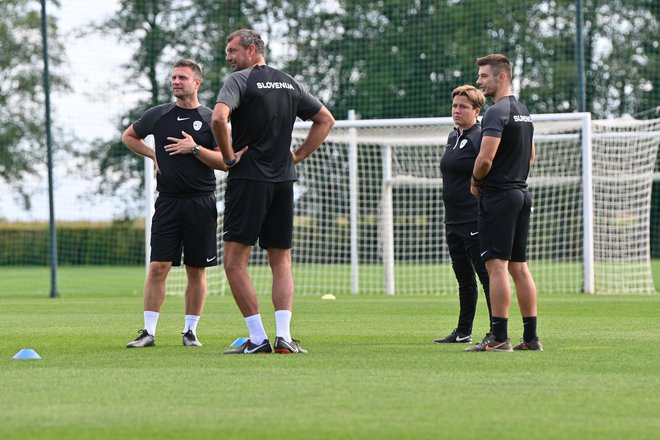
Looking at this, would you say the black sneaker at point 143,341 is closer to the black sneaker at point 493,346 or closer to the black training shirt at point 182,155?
the black training shirt at point 182,155

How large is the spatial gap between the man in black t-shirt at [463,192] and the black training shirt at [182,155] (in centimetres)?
181

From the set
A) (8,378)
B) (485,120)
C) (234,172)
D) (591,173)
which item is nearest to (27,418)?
(8,378)

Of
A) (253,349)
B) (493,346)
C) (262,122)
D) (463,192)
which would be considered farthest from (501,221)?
(253,349)

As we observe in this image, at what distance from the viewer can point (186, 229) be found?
896 centimetres

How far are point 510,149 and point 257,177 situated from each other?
5.48ft

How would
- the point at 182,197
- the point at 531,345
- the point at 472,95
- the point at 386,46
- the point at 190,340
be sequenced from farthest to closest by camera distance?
the point at 386,46 < the point at 472,95 < the point at 182,197 < the point at 190,340 < the point at 531,345

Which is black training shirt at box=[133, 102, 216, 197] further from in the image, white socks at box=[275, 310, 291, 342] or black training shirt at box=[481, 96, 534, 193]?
black training shirt at box=[481, 96, 534, 193]

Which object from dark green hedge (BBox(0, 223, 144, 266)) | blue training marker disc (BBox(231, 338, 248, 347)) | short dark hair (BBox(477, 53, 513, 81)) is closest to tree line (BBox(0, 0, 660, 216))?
dark green hedge (BBox(0, 223, 144, 266))

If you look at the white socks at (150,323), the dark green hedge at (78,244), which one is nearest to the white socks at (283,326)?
the white socks at (150,323)

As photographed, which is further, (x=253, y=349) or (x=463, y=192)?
(x=463, y=192)

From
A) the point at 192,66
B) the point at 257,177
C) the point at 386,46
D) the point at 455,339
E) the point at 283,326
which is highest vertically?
the point at 386,46

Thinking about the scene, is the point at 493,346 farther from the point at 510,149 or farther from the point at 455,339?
the point at 510,149

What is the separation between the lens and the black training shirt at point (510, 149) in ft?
26.1

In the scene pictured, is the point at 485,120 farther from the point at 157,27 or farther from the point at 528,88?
the point at 157,27
